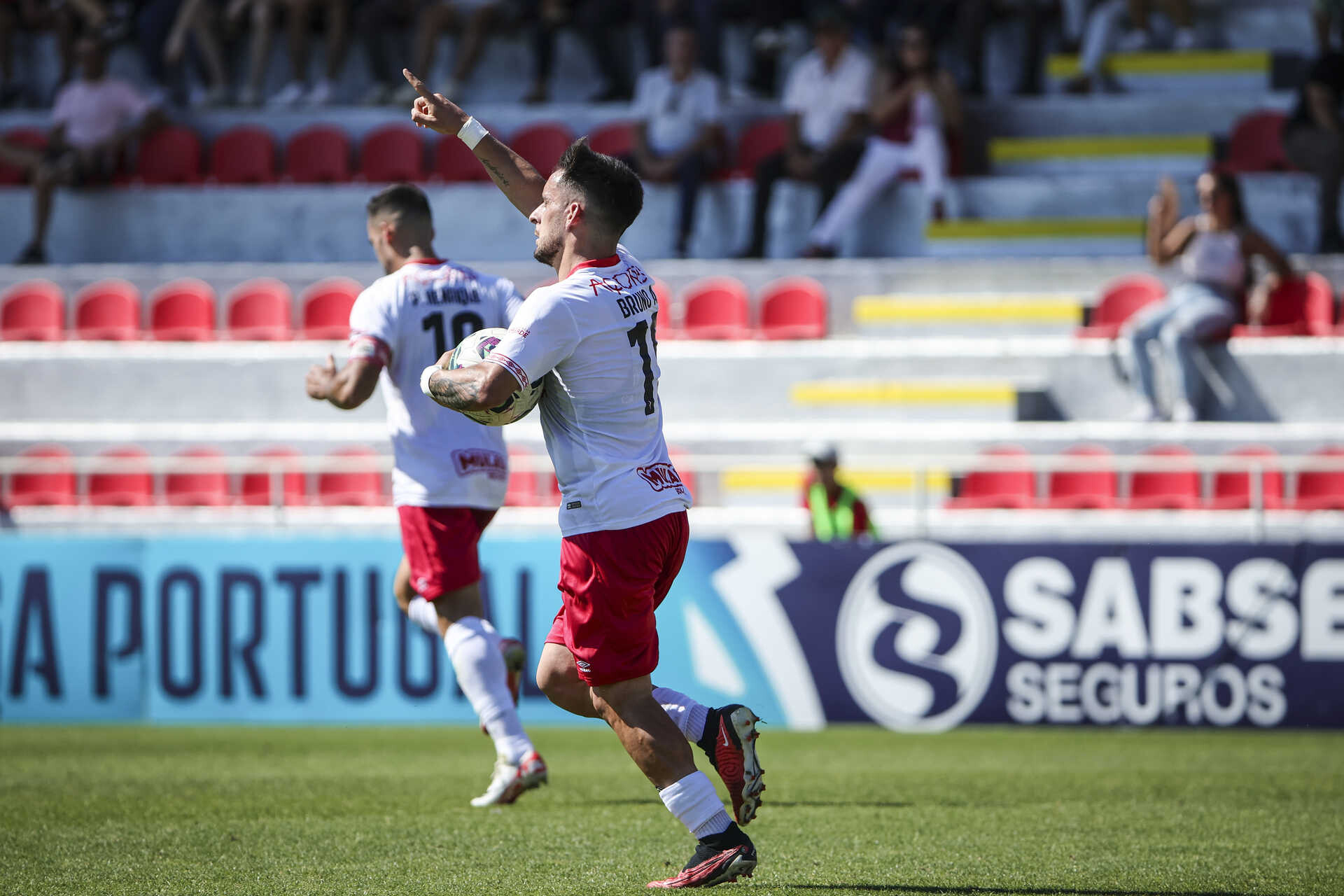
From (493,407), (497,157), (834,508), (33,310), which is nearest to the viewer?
(493,407)

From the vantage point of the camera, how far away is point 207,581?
11.4m

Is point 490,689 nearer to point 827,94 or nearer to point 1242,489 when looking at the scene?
point 1242,489

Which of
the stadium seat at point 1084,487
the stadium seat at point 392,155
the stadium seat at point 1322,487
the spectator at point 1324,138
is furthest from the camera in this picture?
the stadium seat at point 392,155

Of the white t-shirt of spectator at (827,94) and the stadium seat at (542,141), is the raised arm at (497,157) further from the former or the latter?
the stadium seat at (542,141)

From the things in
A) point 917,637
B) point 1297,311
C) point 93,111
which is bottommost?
point 917,637

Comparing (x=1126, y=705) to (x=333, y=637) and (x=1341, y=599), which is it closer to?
(x=1341, y=599)

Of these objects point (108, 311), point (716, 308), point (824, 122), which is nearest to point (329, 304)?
point (108, 311)

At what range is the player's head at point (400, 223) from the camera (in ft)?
22.7

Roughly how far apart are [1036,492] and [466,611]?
6653mm

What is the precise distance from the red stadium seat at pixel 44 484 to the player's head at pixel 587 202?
9.68 metres

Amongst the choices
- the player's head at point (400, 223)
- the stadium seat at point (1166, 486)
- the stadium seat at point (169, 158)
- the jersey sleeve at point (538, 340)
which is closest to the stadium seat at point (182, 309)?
the stadium seat at point (169, 158)

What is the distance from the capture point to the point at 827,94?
16391 mm

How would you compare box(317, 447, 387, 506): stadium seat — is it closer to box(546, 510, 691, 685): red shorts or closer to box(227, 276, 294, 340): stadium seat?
box(227, 276, 294, 340): stadium seat

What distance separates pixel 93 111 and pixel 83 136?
0.28 m
